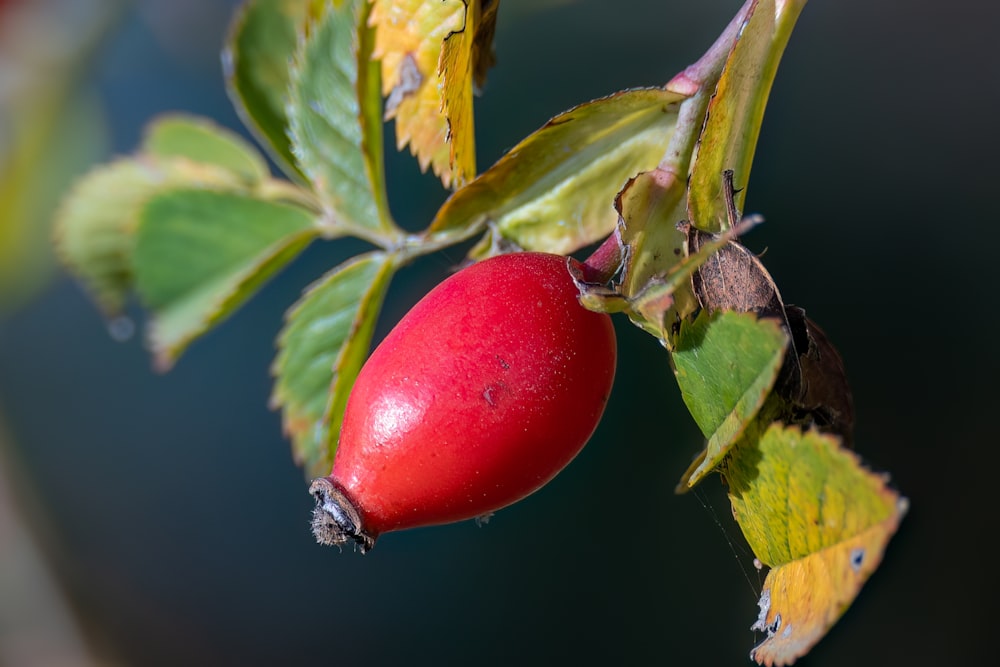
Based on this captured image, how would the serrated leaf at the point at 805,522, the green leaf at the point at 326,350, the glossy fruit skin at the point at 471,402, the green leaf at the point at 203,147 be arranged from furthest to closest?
the green leaf at the point at 203,147 → the green leaf at the point at 326,350 → the glossy fruit skin at the point at 471,402 → the serrated leaf at the point at 805,522

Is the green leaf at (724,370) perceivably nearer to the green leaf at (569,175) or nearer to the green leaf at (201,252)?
the green leaf at (569,175)

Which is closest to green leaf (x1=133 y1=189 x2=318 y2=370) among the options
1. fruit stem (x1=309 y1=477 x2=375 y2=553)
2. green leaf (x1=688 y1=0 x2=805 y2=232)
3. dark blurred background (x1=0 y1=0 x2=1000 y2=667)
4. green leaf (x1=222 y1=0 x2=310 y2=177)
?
green leaf (x1=222 y1=0 x2=310 y2=177)

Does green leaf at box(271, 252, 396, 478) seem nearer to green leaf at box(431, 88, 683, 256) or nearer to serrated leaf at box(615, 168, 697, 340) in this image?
green leaf at box(431, 88, 683, 256)

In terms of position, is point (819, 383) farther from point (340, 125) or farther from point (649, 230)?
point (340, 125)

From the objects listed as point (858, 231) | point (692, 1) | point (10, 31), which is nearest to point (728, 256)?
point (858, 231)

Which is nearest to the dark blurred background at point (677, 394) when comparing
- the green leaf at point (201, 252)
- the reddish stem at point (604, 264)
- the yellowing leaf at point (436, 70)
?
the green leaf at point (201, 252)

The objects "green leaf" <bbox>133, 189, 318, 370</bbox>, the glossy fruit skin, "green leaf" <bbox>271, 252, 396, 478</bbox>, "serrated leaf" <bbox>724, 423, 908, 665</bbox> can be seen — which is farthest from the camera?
"green leaf" <bbox>133, 189, 318, 370</bbox>
